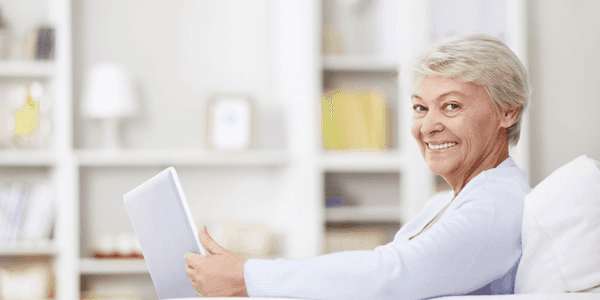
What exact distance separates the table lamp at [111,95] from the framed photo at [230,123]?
0.41 meters

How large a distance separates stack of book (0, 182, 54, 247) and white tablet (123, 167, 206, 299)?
1876 millimetres

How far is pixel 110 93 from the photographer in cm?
270

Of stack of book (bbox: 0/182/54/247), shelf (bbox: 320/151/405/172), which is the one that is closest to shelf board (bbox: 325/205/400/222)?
shelf (bbox: 320/151/405/172)

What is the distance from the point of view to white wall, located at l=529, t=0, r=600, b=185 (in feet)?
8.76

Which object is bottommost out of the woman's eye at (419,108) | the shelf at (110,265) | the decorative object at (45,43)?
the shelf at (110,265)

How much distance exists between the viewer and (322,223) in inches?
102

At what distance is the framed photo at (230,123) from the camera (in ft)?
9.04

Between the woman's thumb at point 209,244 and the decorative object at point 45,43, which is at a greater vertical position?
the decorative object at point 45,43

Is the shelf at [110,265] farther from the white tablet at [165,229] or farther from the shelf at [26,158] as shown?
the white tablet at [165,229]

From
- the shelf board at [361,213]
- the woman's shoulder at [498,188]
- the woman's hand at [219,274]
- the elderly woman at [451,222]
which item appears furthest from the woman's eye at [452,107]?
the shelf board at [361,213]

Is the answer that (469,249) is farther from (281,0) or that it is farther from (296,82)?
(281,0)

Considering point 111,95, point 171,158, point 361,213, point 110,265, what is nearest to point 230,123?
point 171,158

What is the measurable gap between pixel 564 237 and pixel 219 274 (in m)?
0.55

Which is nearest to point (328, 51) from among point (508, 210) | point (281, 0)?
point (281, 0)
